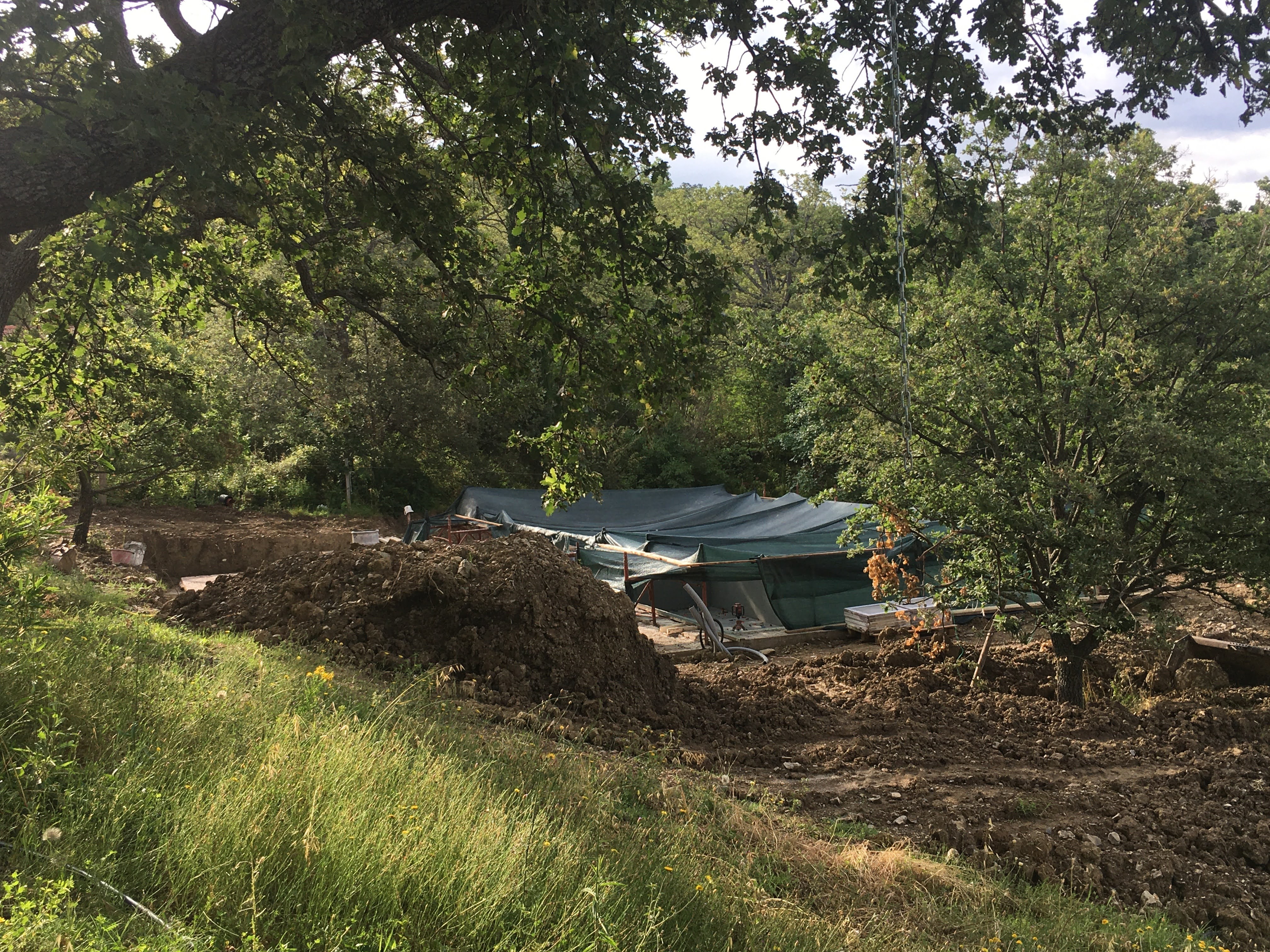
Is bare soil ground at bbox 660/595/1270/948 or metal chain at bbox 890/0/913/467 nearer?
bare soil ground at bbox 660/595/1270/948

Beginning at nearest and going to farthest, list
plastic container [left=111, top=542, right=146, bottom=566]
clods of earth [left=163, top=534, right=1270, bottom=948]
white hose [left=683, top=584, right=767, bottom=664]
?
1. clods of earth [left=163, top=534, right=1270, bottom=948]
2. white hose [left=683, top=584, right=767, bottom=664]
3. plastic container [left=111, top=542, right=146, bottom=566]

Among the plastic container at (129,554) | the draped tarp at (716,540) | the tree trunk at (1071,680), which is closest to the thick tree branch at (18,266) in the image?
the draped tarp at (716,540)

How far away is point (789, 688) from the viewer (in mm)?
9289

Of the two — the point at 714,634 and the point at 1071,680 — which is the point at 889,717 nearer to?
the point at 1071,680

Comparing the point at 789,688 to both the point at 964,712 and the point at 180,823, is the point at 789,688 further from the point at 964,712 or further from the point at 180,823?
the point at 180,823

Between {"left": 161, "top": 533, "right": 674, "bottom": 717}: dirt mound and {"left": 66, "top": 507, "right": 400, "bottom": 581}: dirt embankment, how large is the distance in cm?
814

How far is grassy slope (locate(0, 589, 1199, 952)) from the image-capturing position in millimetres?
2566

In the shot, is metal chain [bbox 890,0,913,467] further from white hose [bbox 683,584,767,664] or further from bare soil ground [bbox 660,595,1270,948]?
white hose [bbox 683,584,767,664]

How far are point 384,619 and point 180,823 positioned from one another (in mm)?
5656

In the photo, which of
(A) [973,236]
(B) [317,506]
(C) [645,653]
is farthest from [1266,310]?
(B) [317,506]

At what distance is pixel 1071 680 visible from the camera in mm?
9008

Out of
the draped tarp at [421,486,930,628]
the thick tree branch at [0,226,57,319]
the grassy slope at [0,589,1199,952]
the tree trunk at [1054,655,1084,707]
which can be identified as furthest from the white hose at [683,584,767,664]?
the thick tree branch at [0,226,57,319]

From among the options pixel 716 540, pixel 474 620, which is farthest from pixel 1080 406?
pixel 716 540

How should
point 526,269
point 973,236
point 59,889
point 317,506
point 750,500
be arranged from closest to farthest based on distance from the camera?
point 59,889
point 973,236
point 526,269
point 750,500
point 317,506
